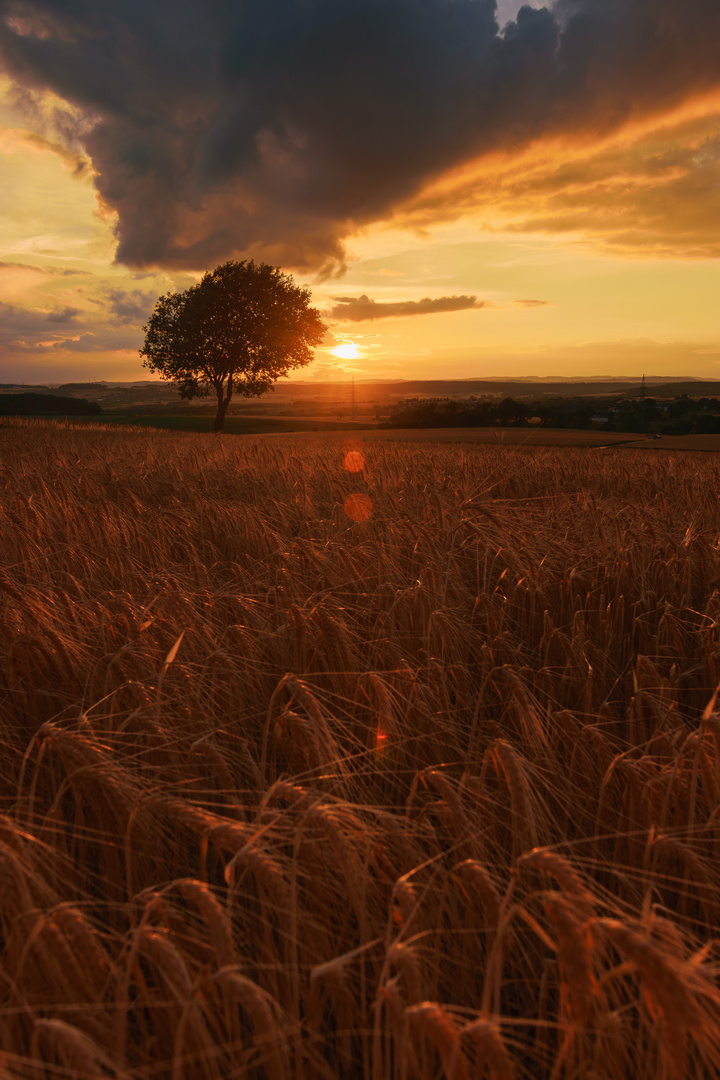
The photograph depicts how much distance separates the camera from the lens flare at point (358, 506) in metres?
4.40

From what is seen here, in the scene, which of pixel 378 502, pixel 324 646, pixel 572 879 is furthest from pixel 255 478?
pixel 572 879

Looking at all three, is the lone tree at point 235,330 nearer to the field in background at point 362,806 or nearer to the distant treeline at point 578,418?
the distant treeline at point 578,418

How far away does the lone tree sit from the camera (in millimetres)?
35469

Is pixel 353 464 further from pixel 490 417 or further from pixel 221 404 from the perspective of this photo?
pixel 490 417

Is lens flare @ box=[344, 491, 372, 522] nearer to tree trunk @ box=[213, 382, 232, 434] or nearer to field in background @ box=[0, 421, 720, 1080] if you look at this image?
field in background @ box=[0, 421, 720, 1080]

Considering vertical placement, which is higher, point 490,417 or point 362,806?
point 490,417

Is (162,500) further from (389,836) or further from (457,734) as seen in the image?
(389,836)

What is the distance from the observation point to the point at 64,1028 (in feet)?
2.19

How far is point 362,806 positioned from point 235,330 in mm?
38188

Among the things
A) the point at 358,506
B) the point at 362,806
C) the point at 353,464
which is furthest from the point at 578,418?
the point at 362,806

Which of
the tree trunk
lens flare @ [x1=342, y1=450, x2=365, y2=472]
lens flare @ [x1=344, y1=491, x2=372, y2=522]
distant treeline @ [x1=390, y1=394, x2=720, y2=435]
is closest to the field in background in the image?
lens flare @ [x1=344, y1=491, x2=372, y2=522]

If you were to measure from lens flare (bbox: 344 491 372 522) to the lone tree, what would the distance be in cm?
3335

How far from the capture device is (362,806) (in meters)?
1.00

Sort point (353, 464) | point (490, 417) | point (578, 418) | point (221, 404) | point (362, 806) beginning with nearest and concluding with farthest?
Answer: point (362, 806) < point (353, 464) < point (578, 418) < point (221, 404) < point (490, 417)
